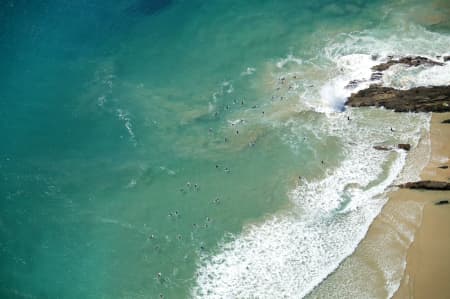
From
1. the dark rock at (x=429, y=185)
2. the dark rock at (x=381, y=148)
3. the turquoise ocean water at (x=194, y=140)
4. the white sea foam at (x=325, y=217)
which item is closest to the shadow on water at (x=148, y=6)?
the turquoise ocean water at (x=194, y=140)

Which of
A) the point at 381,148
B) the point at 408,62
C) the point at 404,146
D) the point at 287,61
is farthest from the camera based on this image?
the point at 287,61

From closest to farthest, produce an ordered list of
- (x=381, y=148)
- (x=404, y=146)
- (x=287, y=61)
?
(x=404, y=146), (x=381, y=148), (x=287, y=61)

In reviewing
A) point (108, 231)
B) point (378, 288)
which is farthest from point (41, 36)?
point (378, 288)

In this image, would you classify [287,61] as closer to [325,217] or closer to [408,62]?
[408,62]

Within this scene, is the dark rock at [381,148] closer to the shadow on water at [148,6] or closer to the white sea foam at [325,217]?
the white sea foam at [325,217]

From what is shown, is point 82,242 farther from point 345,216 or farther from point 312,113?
point 312,113

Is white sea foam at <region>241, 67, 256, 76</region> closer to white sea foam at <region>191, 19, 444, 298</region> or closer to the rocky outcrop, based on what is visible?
white sea foam at <region>191, 19, 444, 298</region>

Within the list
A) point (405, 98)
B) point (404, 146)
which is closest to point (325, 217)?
point (404, 146)
